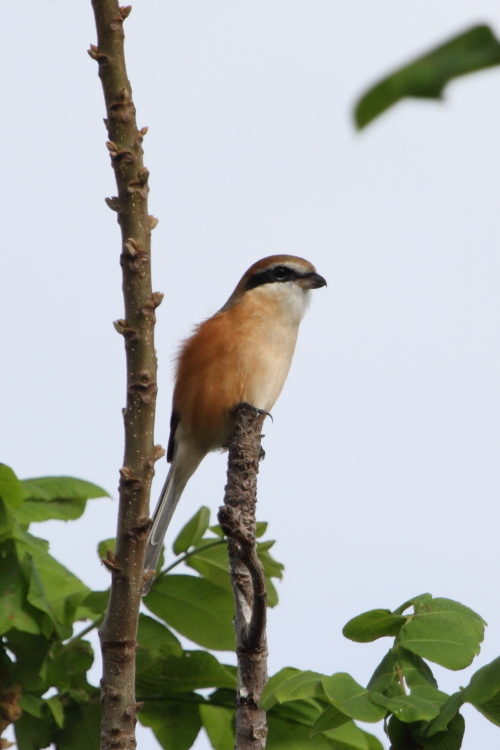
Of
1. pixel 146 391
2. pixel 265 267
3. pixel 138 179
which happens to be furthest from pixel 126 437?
pixel 265 267

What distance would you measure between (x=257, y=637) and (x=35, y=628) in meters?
0.63

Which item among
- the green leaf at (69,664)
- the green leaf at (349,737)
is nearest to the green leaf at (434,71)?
the green leaf at (349,737)

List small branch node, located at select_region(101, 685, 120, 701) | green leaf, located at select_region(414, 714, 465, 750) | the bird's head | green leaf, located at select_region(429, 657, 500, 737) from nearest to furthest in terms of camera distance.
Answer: green leaf, located at select_region(429, 657, 500, 737), green leaf, located at select_region(414, 714, 465, 750), small branch node, located at select_region(101, 685, 120, 701), the bird's head

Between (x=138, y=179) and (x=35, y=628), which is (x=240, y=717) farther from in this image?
(x=138, y=179)

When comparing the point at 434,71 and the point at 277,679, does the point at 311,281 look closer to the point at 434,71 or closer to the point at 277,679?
the point at 277,679

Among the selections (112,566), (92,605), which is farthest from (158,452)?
(92,605)

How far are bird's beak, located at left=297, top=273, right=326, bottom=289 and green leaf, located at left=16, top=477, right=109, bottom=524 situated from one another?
8.45 ft

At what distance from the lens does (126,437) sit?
159 cm

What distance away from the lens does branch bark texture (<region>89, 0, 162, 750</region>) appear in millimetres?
1551

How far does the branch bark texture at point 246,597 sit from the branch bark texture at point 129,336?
29 cm

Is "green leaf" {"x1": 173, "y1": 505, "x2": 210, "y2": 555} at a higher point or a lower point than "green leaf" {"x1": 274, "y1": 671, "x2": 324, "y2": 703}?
higher

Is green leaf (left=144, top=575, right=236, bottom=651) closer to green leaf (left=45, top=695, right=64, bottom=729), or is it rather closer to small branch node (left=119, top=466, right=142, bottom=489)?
green leaf (left=45, top=695, right=64, bottom=729)

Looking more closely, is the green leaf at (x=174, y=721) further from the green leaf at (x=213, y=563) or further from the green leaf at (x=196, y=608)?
the green leaf at (x=213, y=563)

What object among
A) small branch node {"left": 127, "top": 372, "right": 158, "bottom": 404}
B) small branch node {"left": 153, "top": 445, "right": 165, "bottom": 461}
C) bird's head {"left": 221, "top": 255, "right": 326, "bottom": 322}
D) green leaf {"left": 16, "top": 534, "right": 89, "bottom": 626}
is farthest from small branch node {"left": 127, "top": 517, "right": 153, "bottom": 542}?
bird's head {"left": 221, "top": 255, "right": 326, "bottom": 322}
